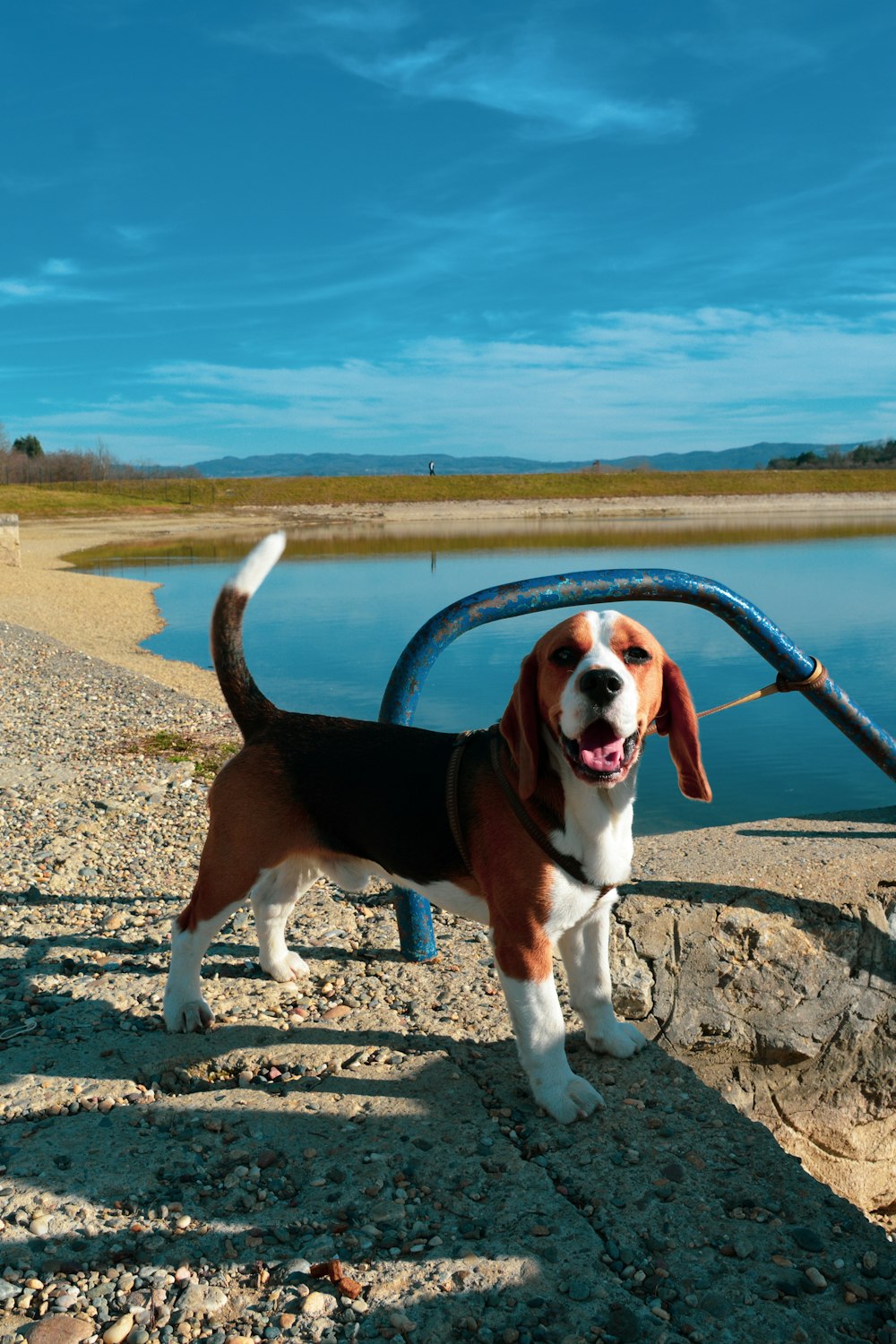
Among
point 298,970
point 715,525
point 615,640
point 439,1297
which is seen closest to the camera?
point 439,1297

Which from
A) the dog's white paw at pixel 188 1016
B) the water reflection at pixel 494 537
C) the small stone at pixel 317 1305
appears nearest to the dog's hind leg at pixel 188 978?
the dog's white paw at pixel 188 1016

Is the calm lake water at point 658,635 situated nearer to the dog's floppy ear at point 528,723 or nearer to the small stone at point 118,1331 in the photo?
the dog's floppy ear at point 528,723

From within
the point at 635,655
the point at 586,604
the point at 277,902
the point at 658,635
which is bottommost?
the point at 277,902

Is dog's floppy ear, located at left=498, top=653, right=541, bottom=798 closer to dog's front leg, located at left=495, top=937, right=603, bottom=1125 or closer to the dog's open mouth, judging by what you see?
the dog's open mouth

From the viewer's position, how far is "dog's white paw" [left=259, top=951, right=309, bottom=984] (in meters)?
4.58

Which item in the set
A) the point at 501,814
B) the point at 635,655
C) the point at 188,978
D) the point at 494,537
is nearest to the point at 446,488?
the point at 494,537

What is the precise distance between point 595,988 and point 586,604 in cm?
151

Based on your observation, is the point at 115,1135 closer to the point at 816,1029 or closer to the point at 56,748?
the point at 816,1029

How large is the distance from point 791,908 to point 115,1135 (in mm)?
3119

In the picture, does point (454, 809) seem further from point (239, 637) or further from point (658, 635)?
point (658, 635)

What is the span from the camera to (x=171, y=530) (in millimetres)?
60031

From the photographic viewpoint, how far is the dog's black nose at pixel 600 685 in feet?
9.90

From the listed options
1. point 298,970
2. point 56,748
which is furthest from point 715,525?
point 298,970

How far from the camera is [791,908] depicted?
4.89 meters
